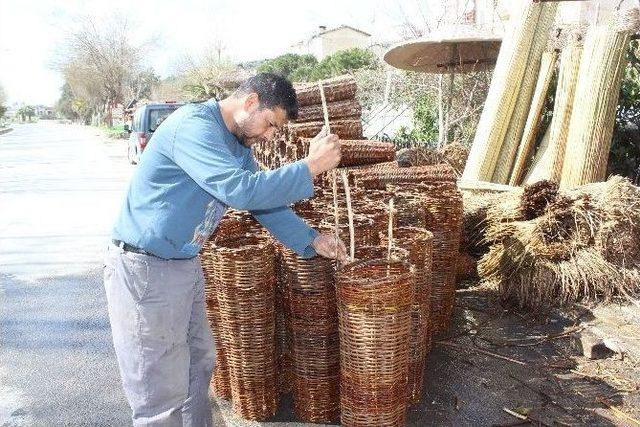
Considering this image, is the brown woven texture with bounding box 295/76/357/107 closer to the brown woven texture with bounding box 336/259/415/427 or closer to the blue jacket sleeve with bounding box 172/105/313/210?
the brown woven texture with bounding box 336/259/415/427

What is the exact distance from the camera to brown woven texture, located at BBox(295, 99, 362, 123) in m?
5.18

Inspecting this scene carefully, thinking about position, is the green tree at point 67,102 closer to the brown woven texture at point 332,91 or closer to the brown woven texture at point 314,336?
the brown woven texture at point 332,91

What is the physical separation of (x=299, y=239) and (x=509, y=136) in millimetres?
4673

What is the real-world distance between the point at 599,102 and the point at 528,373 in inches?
132

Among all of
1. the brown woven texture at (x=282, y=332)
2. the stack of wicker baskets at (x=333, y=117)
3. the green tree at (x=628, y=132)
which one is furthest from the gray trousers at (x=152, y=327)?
the green tree at (x=628, y=132)

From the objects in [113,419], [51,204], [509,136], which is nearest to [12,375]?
[113,419]

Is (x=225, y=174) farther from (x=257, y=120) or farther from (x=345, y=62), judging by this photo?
(x=345, y=62)

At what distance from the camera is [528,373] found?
360 centimetres

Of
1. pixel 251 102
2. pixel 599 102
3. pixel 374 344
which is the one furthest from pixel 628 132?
pixel 251 102

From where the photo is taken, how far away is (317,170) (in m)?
2.25

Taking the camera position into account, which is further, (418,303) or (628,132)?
(628,132)

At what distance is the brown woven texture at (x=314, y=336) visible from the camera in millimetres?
2918

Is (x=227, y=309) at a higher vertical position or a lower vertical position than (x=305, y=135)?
lower

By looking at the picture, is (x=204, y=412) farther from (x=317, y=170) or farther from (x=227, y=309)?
(x=317, y=170)
